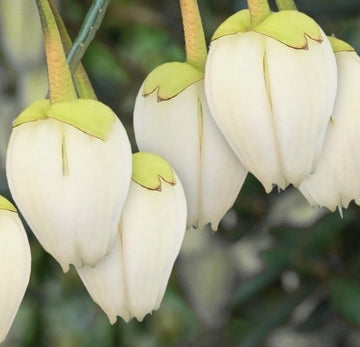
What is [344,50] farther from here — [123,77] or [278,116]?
[123,77]

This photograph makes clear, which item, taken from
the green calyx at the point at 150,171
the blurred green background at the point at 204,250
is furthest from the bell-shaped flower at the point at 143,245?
the blurred green background at the point at 204,250

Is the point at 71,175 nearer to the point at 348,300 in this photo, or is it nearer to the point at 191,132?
the point at 191,132

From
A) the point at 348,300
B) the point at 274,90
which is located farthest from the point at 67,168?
the point at 348,300

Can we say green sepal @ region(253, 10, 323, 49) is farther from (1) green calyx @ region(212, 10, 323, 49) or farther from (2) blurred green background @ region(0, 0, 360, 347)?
(2) blurred green background @ region(0, 0, 360, 347)

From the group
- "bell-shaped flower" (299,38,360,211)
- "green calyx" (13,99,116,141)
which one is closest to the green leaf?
"bell-shaped flower" (299,38,360,211)

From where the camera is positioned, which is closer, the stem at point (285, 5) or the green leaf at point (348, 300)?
the stem at point (285, 5)

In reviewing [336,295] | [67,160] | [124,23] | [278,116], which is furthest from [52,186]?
[124,23]

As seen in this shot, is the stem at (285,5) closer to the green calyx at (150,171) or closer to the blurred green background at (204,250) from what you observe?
the green calyx at (150,171)
